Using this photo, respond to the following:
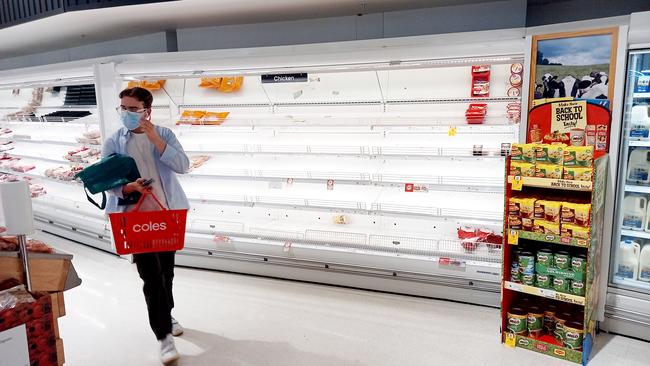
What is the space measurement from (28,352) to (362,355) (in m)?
2.07

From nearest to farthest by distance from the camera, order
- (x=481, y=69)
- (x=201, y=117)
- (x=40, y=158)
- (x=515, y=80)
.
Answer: (x=515, y=80) < (x=481, y=69) < (x=201, y=117) < (x=40, y=158)

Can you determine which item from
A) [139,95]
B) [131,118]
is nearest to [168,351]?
[131,118]

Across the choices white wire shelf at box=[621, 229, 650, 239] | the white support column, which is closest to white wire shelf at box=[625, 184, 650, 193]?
Result: white wire shelf at box=[621, 229, 650, 239]

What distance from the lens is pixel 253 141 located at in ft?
15.7

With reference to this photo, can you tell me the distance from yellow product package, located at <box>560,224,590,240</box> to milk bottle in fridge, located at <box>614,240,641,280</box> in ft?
2.09

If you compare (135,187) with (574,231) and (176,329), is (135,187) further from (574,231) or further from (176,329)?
(574,231)

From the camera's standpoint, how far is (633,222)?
332 centimetres

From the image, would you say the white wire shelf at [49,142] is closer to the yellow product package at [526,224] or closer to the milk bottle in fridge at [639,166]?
the yellow product package at [526,224]

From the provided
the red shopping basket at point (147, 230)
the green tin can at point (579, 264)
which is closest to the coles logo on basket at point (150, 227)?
the red shopping basket at point (147, 230)

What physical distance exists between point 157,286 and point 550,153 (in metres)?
2.73

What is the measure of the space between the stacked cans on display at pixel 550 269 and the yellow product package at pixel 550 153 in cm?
62

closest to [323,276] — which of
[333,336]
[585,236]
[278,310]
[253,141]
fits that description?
[278,310]

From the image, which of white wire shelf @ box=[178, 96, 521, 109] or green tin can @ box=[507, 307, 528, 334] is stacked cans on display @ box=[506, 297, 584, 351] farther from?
white wire shelf @ box=[178, 96, 521, 109]

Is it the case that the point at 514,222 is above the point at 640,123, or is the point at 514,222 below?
below
